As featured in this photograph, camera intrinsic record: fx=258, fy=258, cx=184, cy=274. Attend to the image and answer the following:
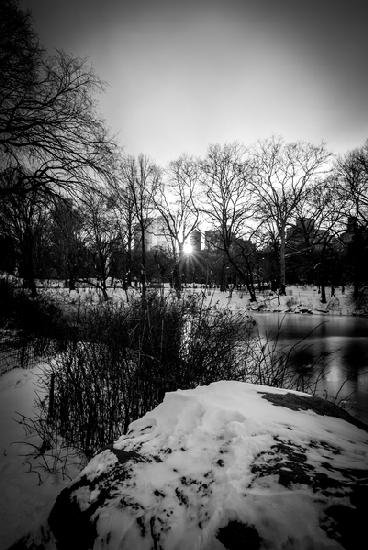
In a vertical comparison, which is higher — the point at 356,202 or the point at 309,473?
the point at 356,202

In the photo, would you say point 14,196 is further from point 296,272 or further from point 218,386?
point 296,272

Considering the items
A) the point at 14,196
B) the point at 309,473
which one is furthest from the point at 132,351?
the point at 14,196

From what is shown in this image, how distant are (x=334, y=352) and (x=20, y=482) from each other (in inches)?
337

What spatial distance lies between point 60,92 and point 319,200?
79.8 ft

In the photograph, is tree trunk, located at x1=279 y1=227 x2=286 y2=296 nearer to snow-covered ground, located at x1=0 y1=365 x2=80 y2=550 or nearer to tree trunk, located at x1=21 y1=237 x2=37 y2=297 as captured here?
tree trunk, located at x1=21 y1=237 x2=37 y2=297

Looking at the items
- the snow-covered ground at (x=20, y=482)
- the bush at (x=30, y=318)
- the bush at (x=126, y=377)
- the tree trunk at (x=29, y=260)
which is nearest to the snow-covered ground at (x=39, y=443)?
the snow-covered ground at (x=20, y=482)

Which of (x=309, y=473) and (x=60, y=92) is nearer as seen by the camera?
(x=309, y=473)

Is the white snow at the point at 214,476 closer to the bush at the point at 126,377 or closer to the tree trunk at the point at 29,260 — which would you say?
the bush at the point at 126,377

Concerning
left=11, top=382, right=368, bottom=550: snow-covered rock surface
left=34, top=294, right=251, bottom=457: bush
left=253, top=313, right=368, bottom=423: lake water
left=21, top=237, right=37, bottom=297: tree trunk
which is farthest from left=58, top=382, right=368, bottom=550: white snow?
left=21, top=237, right=37, bottom=297: tree trunk

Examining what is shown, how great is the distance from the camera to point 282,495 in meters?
1.01

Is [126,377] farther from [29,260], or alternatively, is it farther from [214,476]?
[29,260]

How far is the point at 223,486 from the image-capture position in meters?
1.13

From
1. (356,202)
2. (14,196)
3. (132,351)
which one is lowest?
(132,351)

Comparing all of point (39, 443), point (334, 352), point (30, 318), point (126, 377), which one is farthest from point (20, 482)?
point (334, 352)
